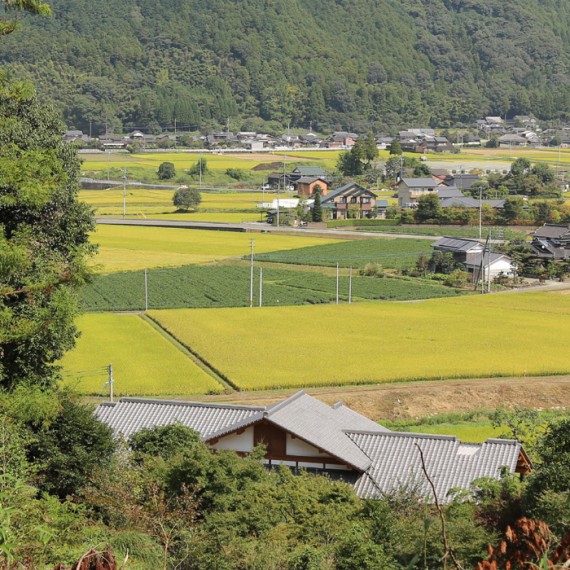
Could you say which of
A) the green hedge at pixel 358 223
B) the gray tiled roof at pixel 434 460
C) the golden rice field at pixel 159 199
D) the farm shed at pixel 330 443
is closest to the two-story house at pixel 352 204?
the green hedge at pixel 358 223

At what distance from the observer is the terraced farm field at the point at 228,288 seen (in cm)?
3353

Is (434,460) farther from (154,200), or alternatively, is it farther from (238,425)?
(154,200)

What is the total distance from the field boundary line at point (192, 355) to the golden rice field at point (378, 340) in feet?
0.44

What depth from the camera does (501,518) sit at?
Answer: 1053cm

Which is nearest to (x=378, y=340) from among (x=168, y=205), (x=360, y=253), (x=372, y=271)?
(x=372, y=271)

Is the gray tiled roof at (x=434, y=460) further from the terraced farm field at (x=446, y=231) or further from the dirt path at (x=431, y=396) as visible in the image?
the terraced farm field at (x=446, y=231)

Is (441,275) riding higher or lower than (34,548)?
lower

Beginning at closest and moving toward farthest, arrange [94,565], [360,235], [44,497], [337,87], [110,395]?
[94,565] < [44,497] < [110,395] < [360,235] < [337,87]

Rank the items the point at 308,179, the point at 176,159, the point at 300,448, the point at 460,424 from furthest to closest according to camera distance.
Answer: the point at 176,159 → the point at 308,179 → the point at 460,424 → the point at 300,448

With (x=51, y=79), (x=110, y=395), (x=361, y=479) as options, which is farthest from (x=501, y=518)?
(x=51, y=79)

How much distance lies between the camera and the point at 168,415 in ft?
50.9

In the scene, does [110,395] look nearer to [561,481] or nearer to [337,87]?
[561,481]

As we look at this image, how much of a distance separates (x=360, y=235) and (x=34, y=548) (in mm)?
46672

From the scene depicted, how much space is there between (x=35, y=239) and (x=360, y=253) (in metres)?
33.8
